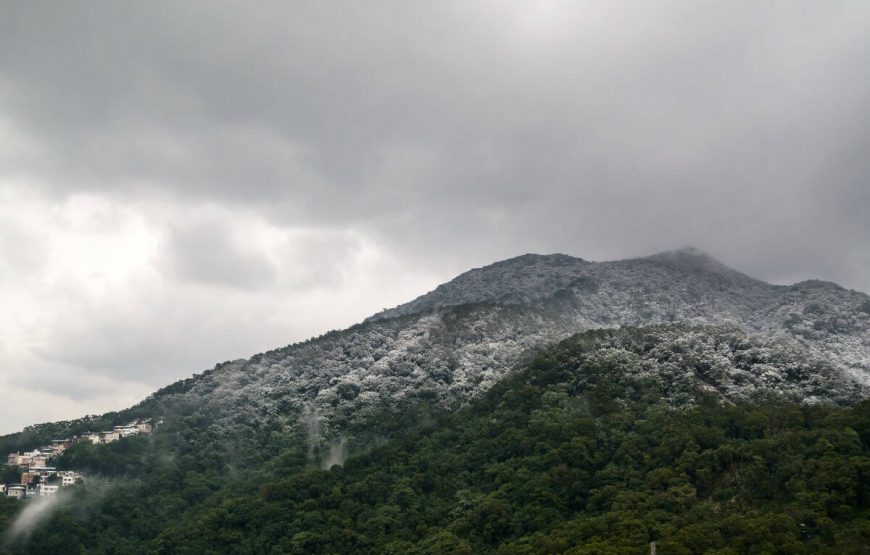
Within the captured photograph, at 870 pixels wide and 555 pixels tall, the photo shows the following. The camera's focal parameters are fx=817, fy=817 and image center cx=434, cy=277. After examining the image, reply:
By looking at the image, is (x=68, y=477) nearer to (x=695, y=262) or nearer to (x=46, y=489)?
(x=46, y=489)

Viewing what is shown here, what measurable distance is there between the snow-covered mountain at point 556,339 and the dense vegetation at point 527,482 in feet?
23.3

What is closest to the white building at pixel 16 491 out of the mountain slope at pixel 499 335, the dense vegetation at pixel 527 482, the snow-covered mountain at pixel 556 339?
the dense vegetation at pixel 527 482

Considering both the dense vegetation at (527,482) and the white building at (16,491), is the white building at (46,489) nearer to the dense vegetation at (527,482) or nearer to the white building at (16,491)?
the white building at (16,491)

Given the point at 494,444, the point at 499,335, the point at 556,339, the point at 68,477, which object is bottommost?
the point at 494,444

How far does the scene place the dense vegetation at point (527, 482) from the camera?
56562 mm

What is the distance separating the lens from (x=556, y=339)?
11888cm

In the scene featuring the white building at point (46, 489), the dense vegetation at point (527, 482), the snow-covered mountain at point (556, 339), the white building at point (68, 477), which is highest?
the snow-covered mountain at point (556, 339)

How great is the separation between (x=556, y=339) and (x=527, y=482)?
49682mm

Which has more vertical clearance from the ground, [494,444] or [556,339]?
[556,339]

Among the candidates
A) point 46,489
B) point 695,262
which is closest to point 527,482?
point 46,489

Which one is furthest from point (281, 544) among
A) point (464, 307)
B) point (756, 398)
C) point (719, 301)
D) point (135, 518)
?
point (719, 301)

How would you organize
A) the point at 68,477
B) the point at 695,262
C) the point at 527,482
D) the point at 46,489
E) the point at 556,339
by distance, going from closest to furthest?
the point at 527,482 < the point at 46,489 < the point at 68,477 < the point at 556,339 < the point at 695,262

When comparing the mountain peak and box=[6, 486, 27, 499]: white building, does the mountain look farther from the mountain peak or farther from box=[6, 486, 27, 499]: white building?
the mountain peak

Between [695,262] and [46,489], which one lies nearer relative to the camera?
[46,489]
